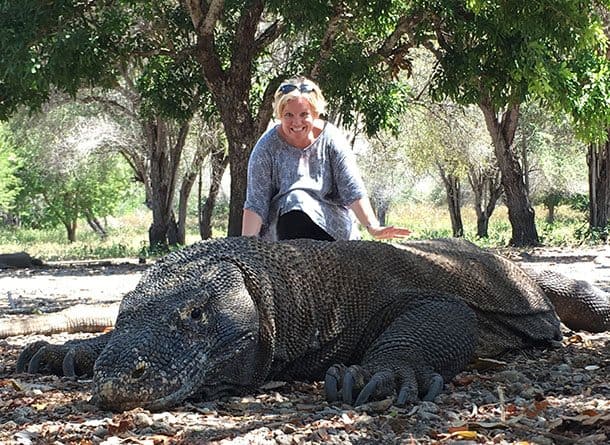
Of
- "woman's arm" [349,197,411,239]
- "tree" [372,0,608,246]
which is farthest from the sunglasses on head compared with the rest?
"tree" [372,0,608,246]

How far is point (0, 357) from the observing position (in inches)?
A: 175

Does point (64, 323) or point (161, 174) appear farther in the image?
point (161, 174)

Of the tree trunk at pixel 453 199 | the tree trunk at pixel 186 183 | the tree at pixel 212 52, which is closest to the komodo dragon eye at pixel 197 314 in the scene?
the tree at pixel 212 52

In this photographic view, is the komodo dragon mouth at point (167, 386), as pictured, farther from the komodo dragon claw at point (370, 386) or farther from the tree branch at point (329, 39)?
the tree branch at point (329, 39)

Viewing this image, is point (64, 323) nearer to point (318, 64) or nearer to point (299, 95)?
point (299, 95)

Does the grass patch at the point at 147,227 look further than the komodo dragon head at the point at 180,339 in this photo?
Yes

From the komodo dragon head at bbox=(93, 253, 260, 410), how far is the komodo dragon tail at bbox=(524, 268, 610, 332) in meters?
2.04

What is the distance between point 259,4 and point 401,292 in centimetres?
836

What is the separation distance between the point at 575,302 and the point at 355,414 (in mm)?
2303

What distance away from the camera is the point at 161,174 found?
20031mm

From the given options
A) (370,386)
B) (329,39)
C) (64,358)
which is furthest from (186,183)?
(370,386)

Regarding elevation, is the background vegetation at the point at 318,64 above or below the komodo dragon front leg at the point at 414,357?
above

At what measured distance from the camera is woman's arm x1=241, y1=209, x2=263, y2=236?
4.36m

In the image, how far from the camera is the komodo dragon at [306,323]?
9.57 feet
